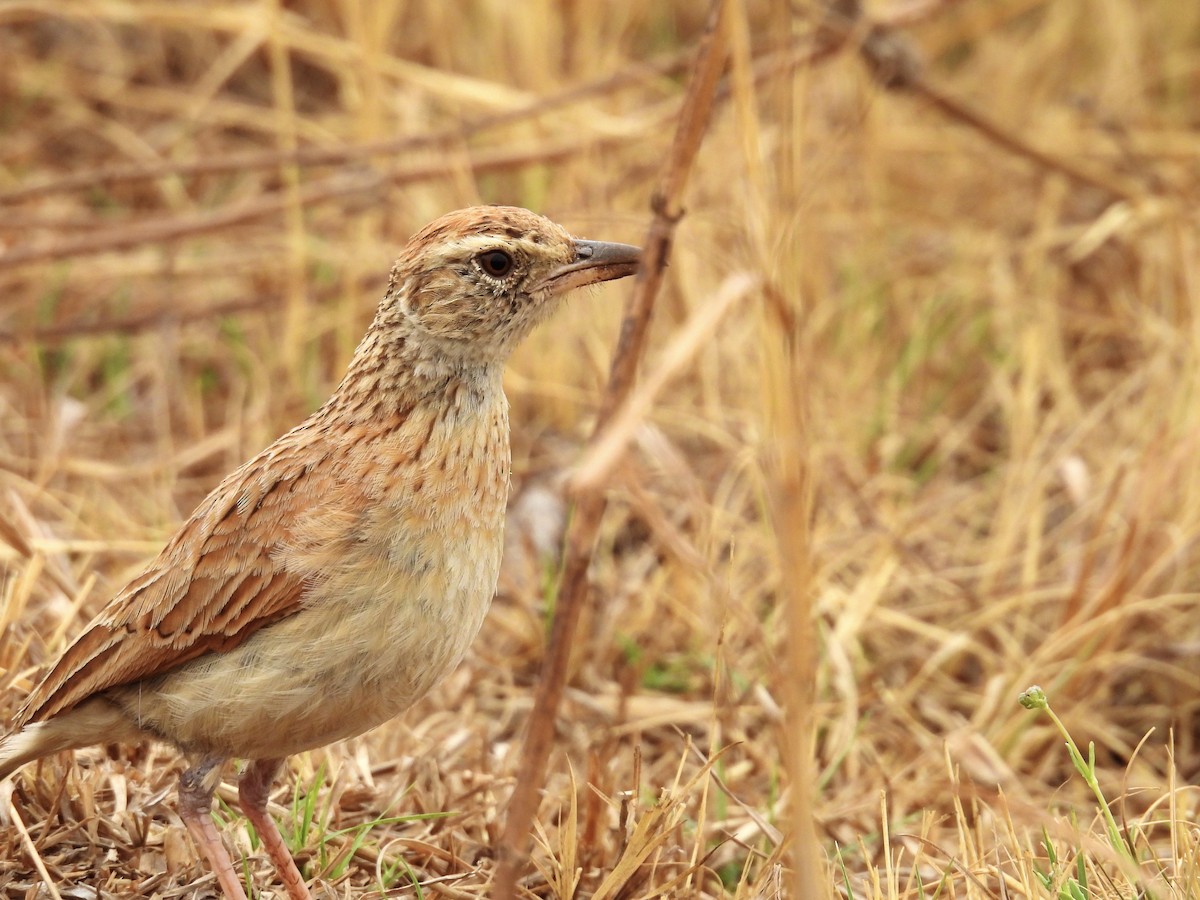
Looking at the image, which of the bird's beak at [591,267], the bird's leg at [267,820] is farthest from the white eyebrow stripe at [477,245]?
the bird's leg at [267,820]

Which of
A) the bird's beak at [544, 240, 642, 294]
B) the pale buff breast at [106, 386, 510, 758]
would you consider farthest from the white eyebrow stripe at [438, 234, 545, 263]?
the pale buff breast at [106, 386, 510, 758]

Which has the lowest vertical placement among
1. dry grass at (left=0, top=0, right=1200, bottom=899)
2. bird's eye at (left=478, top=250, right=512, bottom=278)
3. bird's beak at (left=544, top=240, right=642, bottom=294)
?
dry grass at (left=0, top=0, right=1200, bottom=899)

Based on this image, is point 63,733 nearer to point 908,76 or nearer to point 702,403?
point 702,403

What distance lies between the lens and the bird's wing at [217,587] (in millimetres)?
3486

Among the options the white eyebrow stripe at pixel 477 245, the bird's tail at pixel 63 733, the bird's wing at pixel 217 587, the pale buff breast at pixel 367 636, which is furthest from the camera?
the white eyebrow stripe at pixel 477 245

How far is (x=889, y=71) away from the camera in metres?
7.25

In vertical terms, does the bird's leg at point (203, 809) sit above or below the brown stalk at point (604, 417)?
below

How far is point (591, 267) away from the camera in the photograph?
12.4ft

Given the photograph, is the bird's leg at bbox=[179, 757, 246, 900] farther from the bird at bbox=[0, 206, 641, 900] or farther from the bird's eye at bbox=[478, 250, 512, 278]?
the bird's eye at bbox=[478, 250, 512, 278]

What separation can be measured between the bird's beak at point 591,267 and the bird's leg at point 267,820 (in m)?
1.36

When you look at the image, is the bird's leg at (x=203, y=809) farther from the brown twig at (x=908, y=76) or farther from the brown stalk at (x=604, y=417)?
the brown twig at (x=908, y=76)

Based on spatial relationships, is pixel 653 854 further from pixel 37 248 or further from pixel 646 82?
pixel 646 82

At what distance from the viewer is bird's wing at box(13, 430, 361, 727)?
3486mm

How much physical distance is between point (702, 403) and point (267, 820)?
3.50 meters
